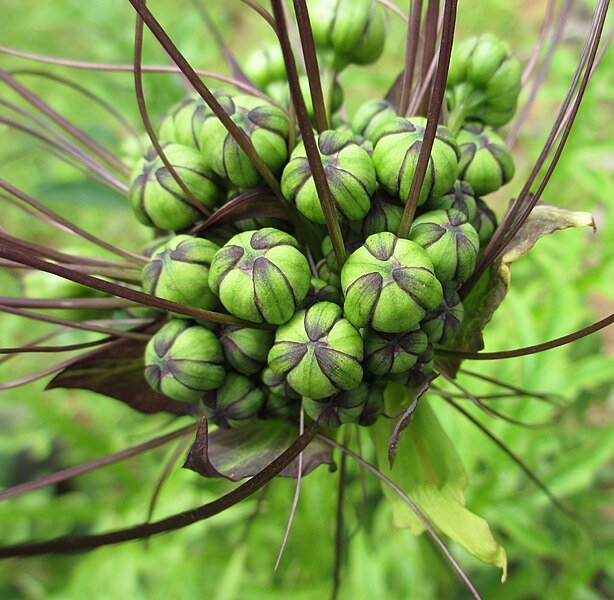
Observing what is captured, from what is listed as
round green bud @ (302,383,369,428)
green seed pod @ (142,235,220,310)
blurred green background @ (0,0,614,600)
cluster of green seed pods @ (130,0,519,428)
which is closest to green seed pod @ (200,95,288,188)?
cluster of green seed pods @ (130,0,519,428)

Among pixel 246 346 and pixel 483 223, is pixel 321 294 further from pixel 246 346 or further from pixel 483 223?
pixel 483 223

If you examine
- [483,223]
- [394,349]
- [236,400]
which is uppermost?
[483,223]

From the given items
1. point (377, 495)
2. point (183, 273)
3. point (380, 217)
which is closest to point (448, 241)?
point (380, 217)

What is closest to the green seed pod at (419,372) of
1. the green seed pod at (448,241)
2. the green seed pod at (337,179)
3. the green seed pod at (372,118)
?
the green seed pod at (448,241)

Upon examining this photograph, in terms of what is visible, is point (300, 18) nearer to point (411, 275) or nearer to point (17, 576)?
point (411, 275)

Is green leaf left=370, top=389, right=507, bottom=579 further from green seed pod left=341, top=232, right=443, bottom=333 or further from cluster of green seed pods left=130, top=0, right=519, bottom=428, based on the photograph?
green seed pod left=341, top=232, right=443, bottom=333
